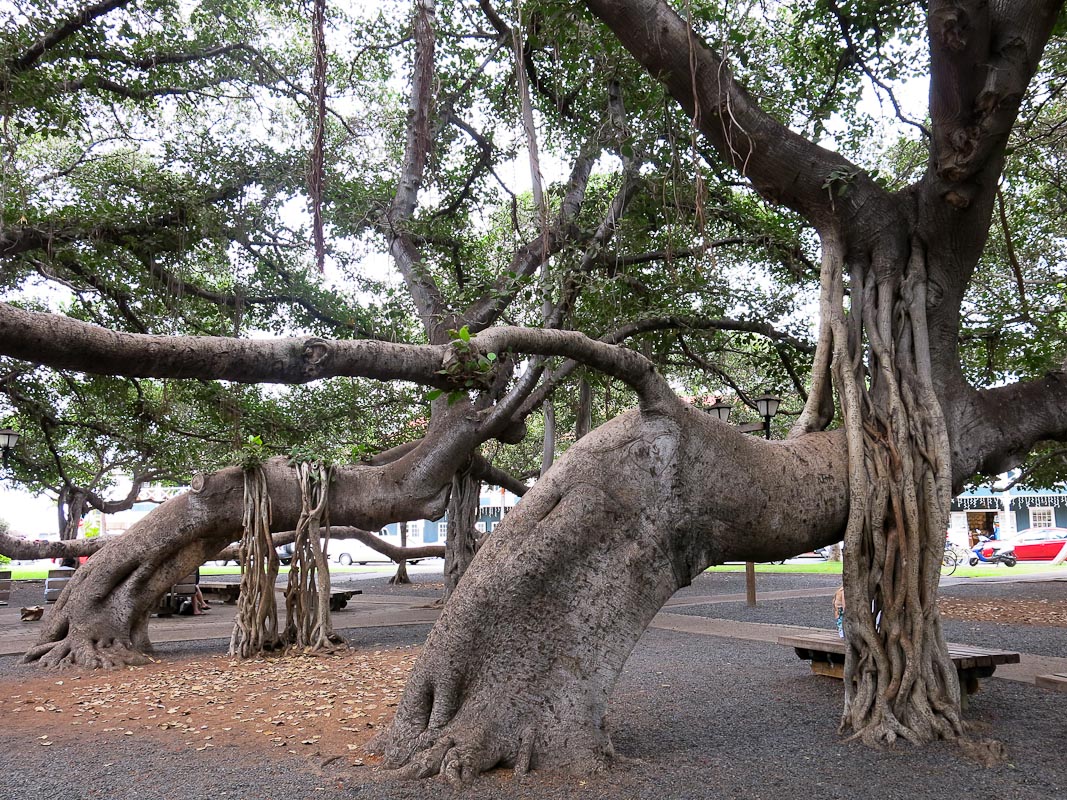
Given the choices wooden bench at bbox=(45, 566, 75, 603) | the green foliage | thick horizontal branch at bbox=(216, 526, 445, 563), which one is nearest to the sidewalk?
wooden bench at bbox=(45, 566, 75, 603)

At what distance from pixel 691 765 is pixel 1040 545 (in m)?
27.4

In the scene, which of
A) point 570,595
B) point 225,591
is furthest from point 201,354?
point 225,591

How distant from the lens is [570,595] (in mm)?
3934

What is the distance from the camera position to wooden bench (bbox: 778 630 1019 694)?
4895 mm

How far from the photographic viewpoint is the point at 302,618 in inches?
324

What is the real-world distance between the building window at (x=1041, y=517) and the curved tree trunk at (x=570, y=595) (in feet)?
132

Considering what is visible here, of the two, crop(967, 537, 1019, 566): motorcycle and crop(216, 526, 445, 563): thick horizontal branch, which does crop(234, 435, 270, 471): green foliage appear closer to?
crop(216, 526, 445, 563): thick horizontal branch

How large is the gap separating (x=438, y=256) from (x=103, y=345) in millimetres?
9238

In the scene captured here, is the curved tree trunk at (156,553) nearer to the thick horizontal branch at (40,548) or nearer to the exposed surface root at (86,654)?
the exposed surface root at (86,654)

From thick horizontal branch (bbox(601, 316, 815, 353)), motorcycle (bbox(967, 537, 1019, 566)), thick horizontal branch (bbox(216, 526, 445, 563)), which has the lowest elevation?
motorcycle (bbox(967, 537, 1019, 566))

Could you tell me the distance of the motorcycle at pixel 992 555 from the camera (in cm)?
2372

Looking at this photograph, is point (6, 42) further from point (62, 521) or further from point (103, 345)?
point (62, 521)

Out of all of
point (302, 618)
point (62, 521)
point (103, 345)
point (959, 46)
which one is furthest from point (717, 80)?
point (62, 521)

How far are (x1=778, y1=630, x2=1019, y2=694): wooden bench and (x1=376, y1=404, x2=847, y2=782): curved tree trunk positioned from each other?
1.83 m
